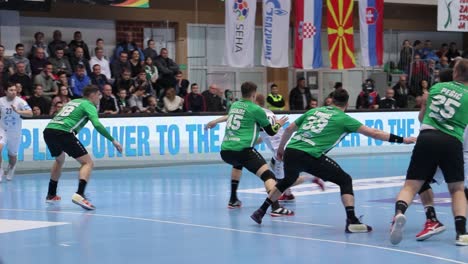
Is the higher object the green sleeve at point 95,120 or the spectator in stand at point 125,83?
the spectator in stand at point 125,83

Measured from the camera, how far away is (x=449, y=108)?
9844 mm

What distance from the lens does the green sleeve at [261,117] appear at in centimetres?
1270

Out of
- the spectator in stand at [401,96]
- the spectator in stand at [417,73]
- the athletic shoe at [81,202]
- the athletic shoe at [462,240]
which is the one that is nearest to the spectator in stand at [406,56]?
the spectator in stand at [417,73]

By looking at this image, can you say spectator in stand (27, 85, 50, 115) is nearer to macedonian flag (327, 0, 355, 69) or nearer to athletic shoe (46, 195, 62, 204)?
athletic shoe (46, 195, 62, 204)

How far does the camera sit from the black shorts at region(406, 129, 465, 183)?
981cm

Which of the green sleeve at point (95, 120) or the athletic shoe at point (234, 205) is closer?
the green sleeve at point (95, 120)

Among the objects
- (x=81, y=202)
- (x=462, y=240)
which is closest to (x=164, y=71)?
(x=81, y=202)

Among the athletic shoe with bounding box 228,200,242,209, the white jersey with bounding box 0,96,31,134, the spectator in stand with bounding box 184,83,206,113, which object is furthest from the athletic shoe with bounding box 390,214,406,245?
the spectator in stand with bounding box 184,83,206,113

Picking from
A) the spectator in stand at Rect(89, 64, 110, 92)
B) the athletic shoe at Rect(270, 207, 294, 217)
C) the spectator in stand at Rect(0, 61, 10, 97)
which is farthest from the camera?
the spectator in stand at Rect(89, 64, 110, 92)

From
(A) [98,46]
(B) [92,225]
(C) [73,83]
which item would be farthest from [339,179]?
(A) [98,46]

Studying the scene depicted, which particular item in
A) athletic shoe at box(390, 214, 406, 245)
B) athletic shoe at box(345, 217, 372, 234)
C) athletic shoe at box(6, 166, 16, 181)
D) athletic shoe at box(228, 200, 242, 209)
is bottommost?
athletic shoe at box(6, 166, 16, 181)

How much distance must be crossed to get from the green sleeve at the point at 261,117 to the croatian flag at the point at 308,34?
46.1 feet

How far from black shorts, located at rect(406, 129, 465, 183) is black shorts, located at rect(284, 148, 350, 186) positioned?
4.09 feet

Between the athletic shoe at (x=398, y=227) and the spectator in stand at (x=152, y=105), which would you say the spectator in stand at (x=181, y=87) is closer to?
the spectator in stand at (x=152, y=105)
